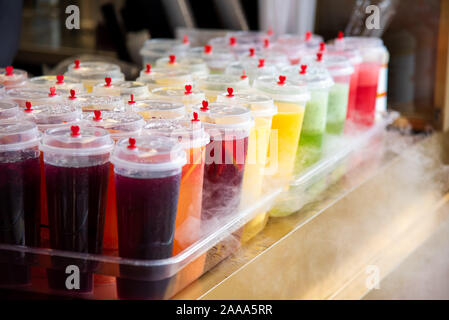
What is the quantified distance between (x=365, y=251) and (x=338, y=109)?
1.77ft

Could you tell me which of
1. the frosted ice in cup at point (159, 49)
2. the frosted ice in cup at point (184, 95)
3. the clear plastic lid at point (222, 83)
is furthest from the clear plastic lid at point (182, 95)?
the frosted ice in cup at point (159, 49)

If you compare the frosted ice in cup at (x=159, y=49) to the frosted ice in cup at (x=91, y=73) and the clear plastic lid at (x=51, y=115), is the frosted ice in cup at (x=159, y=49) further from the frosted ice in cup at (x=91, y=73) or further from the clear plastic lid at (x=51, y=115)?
the clear plastic lid at (x=51, y=115)

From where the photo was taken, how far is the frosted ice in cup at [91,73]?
5.80 ft

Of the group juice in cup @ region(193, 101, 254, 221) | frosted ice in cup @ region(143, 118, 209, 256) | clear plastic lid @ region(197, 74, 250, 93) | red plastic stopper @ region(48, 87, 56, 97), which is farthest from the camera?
clear plastic lid @ region(197, 74, 250, 93)

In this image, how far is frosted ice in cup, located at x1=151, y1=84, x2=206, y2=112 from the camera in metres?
1.59

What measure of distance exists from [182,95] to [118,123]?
12.7 inches

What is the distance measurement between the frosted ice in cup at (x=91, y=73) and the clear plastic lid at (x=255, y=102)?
38 cm

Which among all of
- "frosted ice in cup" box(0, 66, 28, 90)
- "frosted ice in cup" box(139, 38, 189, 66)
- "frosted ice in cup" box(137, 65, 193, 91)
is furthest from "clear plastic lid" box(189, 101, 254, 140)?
"frosted ice in cup" box(139, 38, 189, 66)

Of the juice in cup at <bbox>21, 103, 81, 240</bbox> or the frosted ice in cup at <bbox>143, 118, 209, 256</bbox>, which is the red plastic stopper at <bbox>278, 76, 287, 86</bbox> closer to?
the frosted ice in cup at <bbox>143, 118, 209, 256</bbox>

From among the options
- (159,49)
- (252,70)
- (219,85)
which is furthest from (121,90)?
(159,49)

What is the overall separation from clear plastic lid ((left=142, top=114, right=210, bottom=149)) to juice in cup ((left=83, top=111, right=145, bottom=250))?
3 cm

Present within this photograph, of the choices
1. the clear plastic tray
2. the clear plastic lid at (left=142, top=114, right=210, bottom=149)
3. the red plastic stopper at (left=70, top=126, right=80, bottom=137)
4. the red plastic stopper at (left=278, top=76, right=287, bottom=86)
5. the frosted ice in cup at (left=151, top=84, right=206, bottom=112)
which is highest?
the red plastic stopper at (left=278, top=76, right=287, bottom=86)

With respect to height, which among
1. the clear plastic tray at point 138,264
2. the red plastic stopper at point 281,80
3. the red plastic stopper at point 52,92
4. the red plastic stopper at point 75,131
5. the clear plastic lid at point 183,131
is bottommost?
the clear plastic tray at point 138,264
